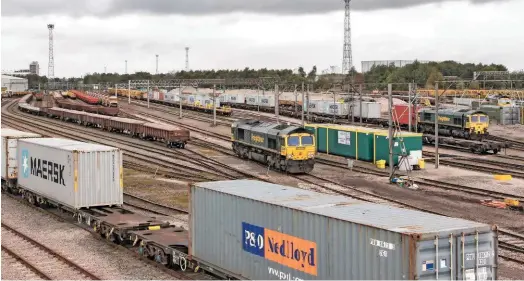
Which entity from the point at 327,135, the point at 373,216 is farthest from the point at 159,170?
the point at 373,216

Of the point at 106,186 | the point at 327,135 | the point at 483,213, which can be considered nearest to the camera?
the point at 106,186

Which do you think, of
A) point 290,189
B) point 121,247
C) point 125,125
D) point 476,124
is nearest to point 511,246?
point 290,189

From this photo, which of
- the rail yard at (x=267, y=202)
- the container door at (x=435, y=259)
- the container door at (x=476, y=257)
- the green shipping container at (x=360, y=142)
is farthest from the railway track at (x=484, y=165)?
the container door at (x=435, y=259)

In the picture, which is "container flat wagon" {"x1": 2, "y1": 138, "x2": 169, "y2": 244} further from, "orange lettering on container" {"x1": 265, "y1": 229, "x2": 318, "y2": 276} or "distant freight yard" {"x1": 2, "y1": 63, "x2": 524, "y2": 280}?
"orange lettering on container" {"x1": 265, "y1": 229, "x2": 318, "y2": 276}

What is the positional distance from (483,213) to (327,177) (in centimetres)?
1494

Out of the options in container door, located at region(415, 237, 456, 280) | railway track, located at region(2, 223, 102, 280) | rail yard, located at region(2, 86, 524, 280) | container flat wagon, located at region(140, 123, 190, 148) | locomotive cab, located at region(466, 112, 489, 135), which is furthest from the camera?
locomotive cab, located at region(466, 112, 489, 135)

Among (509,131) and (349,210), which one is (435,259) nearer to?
(349,210)

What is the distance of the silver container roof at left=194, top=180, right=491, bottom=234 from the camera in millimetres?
14977

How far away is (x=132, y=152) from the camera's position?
200ft

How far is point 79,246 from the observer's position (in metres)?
27.8

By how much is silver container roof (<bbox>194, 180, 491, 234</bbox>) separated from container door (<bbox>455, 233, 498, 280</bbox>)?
0.28 meters

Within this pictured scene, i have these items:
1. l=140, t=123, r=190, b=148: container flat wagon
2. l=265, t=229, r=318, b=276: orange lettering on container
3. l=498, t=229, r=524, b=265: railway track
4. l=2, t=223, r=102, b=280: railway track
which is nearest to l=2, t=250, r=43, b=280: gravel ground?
l=2, t=223, r=102, b=280: railway track

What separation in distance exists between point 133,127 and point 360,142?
27591mm

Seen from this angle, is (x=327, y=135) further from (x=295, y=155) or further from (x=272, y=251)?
(x=272, y=251)
